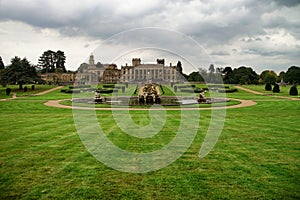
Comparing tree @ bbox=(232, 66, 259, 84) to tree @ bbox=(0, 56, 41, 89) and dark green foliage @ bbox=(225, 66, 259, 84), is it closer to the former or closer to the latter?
dark green foliage @ bbox=(225, 66, 259, 84)

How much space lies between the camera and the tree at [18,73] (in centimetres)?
5350

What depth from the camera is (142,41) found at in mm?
13289

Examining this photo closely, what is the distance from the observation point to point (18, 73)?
5403cm

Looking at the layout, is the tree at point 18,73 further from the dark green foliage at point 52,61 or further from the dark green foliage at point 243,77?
the dark green foliage at point 243,77

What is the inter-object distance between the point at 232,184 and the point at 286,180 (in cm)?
141

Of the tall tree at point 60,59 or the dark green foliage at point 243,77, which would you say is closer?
the dark green foliage at point 243,77

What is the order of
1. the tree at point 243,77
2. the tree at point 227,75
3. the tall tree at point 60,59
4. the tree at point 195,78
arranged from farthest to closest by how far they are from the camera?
the tall tree at point 60,59, the tree at point 227,75, the tree at point 195,78, the tree at point 243,77

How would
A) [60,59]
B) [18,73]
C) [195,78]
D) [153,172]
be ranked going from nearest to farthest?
1. [153,172]
2. [18,73]
3. [195,78]
4. [60,59]

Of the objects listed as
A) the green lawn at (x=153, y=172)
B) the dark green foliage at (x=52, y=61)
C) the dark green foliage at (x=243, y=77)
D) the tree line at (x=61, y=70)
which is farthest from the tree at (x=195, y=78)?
the green lawn at (x=153, y=172)

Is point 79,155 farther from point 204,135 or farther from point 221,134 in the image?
point 221,134

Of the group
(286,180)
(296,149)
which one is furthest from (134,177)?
(296,149)

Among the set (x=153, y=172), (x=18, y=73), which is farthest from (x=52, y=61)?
(x=153, y=172)

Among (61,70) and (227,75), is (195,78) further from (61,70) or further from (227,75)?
(61,70)

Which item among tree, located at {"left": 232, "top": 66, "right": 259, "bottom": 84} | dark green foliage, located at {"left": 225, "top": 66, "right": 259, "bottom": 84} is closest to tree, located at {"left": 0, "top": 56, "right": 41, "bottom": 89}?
tree, located at {"left": 232, "top": 66, "right": 259, "bottom": 84}
